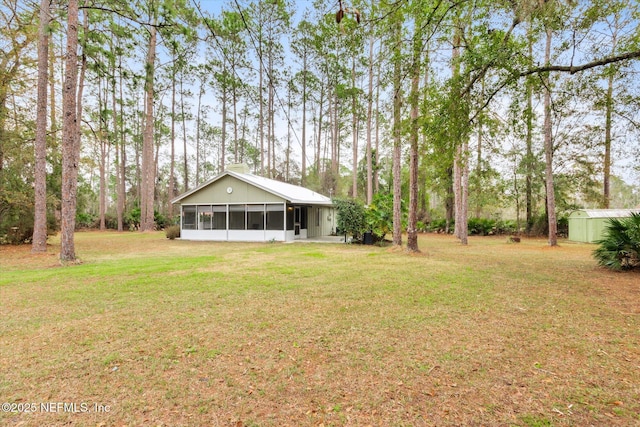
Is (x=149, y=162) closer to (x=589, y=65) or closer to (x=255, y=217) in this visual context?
(x=255, y=217)

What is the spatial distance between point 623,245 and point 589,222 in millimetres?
10997

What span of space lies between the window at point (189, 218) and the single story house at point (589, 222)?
2026 cm

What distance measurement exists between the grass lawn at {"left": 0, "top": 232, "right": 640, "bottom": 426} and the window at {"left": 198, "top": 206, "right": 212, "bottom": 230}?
34.7 feet

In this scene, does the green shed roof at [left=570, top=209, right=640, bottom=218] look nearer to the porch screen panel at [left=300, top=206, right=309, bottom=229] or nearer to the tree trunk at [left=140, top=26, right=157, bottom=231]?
the porch screen panel at [left=300, top=206, right=309, bottom=229]

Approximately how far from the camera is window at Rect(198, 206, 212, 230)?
53.7 ft

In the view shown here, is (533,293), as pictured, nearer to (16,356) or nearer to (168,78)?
(16,356)

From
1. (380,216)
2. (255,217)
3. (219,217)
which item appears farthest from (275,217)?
(380,216)

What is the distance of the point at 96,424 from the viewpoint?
198 centimetres

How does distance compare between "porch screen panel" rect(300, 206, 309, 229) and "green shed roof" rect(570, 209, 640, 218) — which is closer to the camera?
"green shed roof" rect(570, 209, 640, 218)

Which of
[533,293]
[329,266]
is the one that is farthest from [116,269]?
[533,293]

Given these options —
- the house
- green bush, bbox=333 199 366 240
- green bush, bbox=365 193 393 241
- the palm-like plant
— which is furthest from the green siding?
the palm-like plant

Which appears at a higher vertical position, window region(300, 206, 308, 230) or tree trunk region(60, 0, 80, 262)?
tree trunk region(60, 0, 80, 262)

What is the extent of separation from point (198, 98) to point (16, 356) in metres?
29.2

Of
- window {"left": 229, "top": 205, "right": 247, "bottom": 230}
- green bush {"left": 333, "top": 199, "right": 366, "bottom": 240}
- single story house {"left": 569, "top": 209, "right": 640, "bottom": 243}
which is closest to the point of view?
green bush {"left": 333, "top": 199, "right": 366, "bottom": 240}
